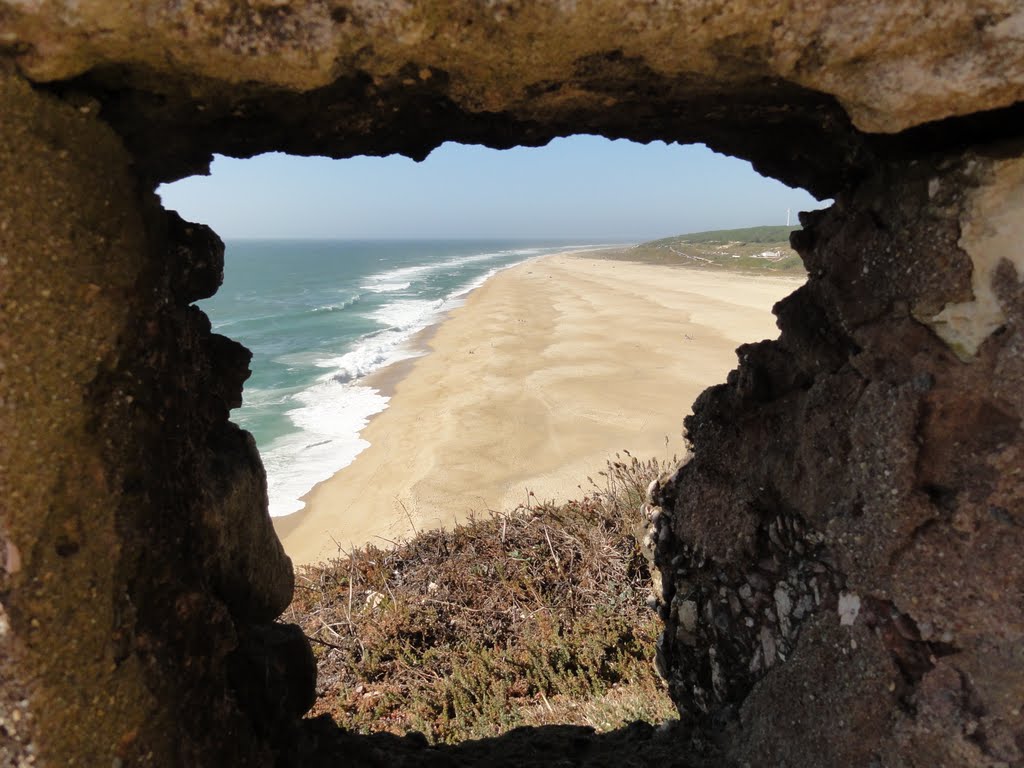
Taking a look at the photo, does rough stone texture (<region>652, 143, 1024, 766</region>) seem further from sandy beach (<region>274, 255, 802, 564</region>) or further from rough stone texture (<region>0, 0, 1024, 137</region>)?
sandy beach (<region>274, 255, 802, 564</region>)

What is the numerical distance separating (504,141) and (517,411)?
457 inches

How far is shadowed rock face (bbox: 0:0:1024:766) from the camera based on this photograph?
1.64 meters

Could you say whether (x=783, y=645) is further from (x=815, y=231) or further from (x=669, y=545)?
(x=815, y=231)

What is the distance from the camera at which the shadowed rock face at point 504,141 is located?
5.40 feet

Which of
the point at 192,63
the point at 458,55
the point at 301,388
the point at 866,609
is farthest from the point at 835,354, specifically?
the point at 301,388

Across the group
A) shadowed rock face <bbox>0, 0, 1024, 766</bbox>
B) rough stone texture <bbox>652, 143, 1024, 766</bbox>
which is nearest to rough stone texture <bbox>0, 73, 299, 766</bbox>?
shadowed rock face <bbox>0, 0, 1024, 766</bbox>

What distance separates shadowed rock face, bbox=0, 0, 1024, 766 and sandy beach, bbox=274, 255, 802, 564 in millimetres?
4242

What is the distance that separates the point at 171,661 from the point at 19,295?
105 cm

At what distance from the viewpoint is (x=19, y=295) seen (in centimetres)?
161

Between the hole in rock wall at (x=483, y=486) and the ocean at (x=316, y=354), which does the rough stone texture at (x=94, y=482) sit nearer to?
the hole in rock wall at (x=483, y=486)

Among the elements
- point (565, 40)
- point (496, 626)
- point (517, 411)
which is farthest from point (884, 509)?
point (517, 411)

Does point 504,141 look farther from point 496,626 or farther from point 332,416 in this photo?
point 332,416

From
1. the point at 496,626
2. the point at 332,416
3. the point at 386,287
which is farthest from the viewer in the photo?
the point at 386,287

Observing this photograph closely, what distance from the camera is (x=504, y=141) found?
2.65 m
